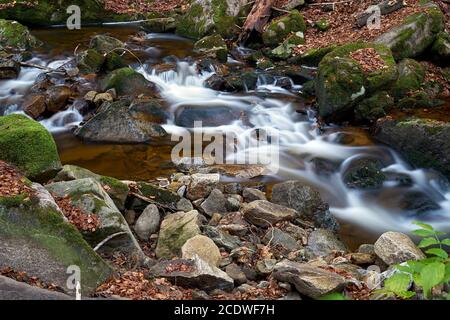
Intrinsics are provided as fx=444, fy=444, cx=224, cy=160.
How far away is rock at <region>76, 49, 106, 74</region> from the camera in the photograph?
12.4 meters

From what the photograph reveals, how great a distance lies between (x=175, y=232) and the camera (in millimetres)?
5414

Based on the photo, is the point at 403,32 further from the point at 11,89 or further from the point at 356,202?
the point at 11,89

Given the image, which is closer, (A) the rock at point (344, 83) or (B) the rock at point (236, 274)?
(B) the rock at point (236, 274)

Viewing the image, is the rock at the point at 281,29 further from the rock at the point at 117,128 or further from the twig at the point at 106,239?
the twig at the point at 106,239

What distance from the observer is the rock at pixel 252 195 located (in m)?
7.16

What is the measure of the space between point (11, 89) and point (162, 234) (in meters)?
8.33

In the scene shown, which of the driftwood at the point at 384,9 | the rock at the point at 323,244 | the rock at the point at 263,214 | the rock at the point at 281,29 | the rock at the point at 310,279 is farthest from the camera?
the rock at the point at 281,29

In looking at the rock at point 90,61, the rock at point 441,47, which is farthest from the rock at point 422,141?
the rock at point 90,61

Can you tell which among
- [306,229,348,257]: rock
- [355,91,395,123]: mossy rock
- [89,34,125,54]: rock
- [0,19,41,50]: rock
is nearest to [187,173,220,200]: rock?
[306,229,348,257]: rock

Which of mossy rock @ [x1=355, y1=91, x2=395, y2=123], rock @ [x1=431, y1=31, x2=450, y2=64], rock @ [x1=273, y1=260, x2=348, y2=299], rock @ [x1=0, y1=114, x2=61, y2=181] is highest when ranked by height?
rock @ [x1=431, y1=31, x2=450, y2=64]

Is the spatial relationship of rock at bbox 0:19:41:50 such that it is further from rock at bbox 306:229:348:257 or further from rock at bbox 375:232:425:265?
rock at bbox 375:232:425:265

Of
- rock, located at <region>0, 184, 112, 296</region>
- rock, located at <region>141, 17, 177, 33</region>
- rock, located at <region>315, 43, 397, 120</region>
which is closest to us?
rock, located at <region>0, 184, 112, 296</region>

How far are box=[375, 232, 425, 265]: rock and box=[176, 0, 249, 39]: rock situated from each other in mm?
12226

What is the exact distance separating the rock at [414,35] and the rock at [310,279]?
9.66 m
